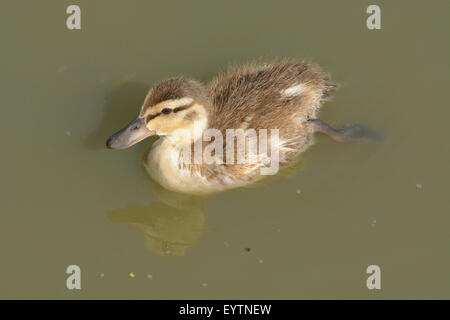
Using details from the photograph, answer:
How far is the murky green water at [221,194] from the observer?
5.10m

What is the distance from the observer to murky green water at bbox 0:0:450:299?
510cm

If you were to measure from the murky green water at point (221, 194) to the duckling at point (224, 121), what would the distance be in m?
0.25

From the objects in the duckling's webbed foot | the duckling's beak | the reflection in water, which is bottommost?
the reflection in water

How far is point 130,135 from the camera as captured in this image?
5.07 metres

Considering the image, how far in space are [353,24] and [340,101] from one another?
3.20 ft

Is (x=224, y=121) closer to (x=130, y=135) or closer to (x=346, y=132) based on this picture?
(x=130, y=135)

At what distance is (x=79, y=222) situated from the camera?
5.28m

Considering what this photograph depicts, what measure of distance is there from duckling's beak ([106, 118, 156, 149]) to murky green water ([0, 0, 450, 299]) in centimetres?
43

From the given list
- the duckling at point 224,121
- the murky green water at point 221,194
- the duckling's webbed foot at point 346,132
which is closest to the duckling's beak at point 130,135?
the duckling at point 224,121

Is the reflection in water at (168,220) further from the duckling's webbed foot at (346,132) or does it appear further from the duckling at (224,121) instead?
the duckling's webbed foot at (346,132)

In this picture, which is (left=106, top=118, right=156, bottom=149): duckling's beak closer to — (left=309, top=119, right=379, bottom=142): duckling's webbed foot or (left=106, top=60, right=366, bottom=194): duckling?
(left=106, top=60, right=366, bottom=194): duckling

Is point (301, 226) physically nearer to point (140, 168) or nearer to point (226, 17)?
point (140, 168)

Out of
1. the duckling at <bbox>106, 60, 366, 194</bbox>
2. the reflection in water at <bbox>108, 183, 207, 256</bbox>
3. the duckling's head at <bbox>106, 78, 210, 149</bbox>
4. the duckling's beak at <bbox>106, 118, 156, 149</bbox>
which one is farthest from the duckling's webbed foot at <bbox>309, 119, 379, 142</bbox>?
the duckling's beak at <bbox>106, 118, 156, 149</bbox>

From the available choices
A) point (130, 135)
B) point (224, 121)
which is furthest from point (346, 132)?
point (130, 135)
